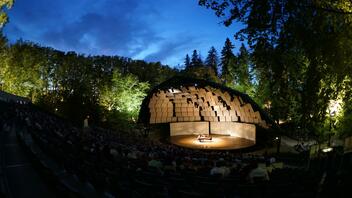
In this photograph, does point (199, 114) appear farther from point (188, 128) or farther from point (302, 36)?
point (302, 36)

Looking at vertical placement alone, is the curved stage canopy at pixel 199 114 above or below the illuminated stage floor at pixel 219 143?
above

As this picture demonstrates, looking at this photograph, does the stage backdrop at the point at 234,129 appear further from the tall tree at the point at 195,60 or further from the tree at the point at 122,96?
the tall tree at the point at 195,60

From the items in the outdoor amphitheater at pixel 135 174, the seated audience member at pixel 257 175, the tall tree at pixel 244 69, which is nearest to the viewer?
the outdoor amphitheater at pixel 135 174

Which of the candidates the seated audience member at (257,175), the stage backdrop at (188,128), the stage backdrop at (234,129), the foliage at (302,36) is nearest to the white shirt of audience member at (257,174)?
the seated audience member at (257,175)

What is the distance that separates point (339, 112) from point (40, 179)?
22.1 meters

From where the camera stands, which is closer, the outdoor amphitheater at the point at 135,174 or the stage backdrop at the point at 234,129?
the outdoor amphitheater at the point at 135,174

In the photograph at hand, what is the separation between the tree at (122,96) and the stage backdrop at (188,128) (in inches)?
220

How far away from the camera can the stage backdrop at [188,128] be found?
142 feet

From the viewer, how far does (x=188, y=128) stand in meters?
43.7

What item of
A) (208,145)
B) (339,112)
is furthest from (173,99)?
(339,112)

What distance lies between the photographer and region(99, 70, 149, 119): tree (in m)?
43.3

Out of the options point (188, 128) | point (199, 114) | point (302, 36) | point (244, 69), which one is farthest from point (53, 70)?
point (302, 36)

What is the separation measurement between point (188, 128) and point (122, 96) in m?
9.80

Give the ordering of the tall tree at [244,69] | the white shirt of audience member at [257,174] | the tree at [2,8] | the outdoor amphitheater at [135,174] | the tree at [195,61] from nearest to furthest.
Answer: the outdoor amphitheater at [135,174], the white shirt of audience member at [257,174], the tree at [2,8], the tall tree at [244,69], the tree at [195,61]
